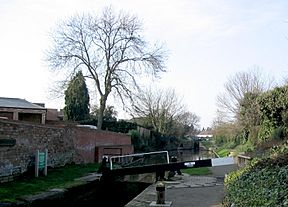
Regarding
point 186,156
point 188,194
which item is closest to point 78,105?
point 186,156

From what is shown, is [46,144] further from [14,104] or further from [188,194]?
[14,104]

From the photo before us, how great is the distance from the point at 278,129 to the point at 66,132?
11638mm

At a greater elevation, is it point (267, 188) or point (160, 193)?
point (267, 188)

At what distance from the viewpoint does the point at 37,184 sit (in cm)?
1454

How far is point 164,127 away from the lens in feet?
183

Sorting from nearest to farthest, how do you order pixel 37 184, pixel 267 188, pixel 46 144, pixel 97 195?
pixel 267 188 → pixel 37 184 → pixel 97 195 → pixel 46 144

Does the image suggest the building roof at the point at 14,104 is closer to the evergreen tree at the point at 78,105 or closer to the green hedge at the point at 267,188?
the evergreen tree at the point at 78,105

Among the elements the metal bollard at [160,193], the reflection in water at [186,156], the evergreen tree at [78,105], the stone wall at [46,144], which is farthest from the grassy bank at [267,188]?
the evergreen tree at [78,105]

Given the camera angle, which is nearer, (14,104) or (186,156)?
(14,104)

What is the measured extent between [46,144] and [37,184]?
16.8ft

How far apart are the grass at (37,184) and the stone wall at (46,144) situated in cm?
66

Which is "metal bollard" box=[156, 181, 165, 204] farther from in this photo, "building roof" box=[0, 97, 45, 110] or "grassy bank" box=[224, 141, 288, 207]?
"building roof" box=[0, 97, 45, 110]

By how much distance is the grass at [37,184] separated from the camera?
11.9 meters

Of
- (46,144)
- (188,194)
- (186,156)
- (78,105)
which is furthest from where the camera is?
(78,105)
